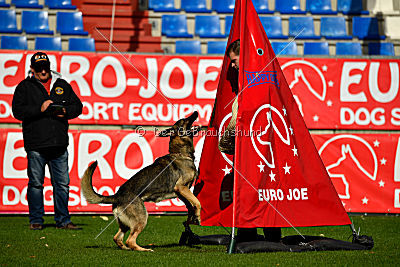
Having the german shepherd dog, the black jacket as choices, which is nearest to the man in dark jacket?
the black jacket

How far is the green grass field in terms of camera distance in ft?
17.1

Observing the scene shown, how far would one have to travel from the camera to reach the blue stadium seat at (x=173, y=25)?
14.3 m

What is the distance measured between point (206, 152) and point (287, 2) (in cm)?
932

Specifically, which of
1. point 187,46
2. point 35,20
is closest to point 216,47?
point 187,46

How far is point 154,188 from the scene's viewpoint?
6469 millimetres

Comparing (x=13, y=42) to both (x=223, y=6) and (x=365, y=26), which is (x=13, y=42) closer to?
(x=223, y=6)

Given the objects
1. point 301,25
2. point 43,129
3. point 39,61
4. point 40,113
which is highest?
point 301,25

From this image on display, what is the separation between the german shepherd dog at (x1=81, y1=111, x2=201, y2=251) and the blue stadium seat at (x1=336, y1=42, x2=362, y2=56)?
808cm

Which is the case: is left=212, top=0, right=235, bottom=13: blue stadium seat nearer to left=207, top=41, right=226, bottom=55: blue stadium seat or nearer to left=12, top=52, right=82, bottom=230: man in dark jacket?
left=207, top=41, right=226, bottom=55: blue stadium seat

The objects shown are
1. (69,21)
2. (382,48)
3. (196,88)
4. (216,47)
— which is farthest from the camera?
(382,48)

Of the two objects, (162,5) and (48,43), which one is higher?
(162,5)

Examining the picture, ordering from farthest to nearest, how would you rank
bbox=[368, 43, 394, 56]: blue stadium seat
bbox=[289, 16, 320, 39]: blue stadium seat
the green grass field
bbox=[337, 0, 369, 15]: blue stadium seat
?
1. bbox=[337, 0, 369, 15]: blue stadium seat
2. bbox=[289, 16, 320, 39]: blue stadium seat
3. bbox=[368, 43, 394, 56]: blue stadium seat
4. the green grass field

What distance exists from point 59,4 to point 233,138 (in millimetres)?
9916

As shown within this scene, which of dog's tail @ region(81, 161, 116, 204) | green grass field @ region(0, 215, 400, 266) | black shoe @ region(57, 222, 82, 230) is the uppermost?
dog's tail @ region(81, 161, 116, 204)
